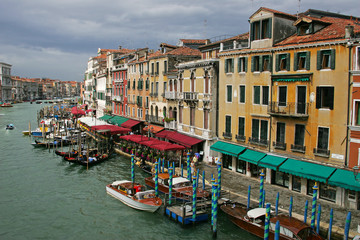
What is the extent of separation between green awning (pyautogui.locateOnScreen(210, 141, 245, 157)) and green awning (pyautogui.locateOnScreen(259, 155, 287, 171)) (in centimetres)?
257

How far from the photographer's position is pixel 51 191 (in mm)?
26234

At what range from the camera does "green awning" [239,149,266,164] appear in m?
23.2

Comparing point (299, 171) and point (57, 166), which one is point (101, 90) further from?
point (299, 171)

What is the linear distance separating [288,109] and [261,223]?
808 cm

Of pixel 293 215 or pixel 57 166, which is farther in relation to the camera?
pixel 57 166

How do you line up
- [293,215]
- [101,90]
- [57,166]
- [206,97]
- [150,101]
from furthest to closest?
[101,90] < [150,101] < [57,166] < [206,97] < [293,215]

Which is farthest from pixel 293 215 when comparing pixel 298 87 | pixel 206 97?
pixel 206 97

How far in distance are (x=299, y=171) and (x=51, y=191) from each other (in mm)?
18790

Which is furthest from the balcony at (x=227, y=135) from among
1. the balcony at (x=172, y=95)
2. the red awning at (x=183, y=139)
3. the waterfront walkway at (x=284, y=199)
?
the balcony at (x=172, y=95)

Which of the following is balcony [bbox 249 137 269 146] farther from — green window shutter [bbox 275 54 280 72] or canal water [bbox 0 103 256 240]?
canal water [bbox 0 103 256 240]

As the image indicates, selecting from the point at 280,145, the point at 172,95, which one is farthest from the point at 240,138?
the point at 172,95

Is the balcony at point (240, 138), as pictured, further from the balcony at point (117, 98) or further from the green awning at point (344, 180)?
the balcony at point (117, 98)

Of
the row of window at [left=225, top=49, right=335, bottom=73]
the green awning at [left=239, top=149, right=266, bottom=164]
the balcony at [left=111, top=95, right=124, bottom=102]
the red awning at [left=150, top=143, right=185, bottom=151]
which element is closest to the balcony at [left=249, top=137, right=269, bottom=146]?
the green awning at [left=239, top=149, right=266, bottom=164]

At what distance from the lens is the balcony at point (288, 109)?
2095 cm
